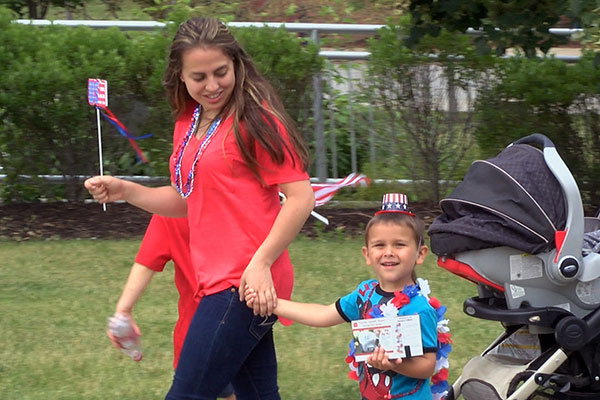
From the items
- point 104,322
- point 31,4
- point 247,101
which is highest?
point 31,4

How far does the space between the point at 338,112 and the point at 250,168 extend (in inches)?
226

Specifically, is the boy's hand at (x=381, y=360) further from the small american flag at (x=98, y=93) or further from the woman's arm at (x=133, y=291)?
the small american flag at (x=98, y=93)

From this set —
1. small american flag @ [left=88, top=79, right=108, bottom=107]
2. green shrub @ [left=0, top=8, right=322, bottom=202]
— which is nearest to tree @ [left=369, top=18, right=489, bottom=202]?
green shrub @ [left=0, top=8, right=322, bottom=202]

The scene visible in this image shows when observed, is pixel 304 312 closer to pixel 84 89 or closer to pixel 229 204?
pixel 229 204

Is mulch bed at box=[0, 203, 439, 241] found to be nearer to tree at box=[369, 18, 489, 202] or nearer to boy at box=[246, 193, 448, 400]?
tree at box=[369, 18, 489, 202]

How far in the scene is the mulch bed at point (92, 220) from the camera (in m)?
8.62

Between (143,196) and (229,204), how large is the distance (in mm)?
529

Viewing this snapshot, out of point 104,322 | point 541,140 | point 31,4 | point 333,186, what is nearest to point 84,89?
point 333,186

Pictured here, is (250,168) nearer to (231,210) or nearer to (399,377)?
(231,210)

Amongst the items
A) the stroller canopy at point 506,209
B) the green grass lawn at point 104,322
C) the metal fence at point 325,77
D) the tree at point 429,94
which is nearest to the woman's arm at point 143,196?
the stroller canopy at point 506,209

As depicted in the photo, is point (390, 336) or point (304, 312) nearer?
point (390, 336)

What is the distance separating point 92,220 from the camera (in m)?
8.88

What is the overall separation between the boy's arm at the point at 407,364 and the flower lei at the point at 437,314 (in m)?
0.11

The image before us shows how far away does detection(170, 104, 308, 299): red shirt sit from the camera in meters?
3.42
